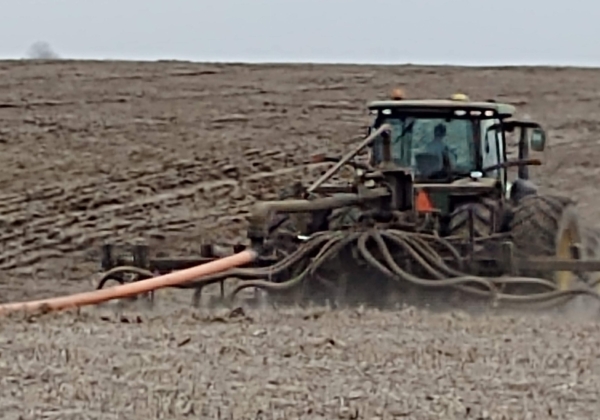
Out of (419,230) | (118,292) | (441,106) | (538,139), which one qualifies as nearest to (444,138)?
(441,106)

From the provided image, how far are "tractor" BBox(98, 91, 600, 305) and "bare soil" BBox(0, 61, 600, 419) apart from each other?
53cm

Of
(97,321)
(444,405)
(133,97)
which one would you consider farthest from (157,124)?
(444,405)

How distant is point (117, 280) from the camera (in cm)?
980

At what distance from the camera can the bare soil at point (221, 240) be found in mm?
5809

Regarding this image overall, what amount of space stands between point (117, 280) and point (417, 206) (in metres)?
2.03

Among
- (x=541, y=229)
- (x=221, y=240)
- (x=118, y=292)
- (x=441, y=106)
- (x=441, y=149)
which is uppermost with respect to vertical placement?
(x=441, y=106)

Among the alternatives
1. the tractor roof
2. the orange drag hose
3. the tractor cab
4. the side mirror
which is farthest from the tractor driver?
the orange drag hose

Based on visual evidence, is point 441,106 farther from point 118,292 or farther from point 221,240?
point 221,240

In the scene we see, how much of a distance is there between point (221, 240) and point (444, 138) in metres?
4.91

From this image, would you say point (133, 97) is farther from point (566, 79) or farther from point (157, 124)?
point (566, 79)

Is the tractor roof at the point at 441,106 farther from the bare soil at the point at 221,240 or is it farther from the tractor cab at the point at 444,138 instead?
the bare soil at the point at 221,240

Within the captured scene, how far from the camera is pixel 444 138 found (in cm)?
1045

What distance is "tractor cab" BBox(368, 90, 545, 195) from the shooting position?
409 inches

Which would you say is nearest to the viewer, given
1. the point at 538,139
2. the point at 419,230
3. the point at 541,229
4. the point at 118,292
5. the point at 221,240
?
the point at 118,292
